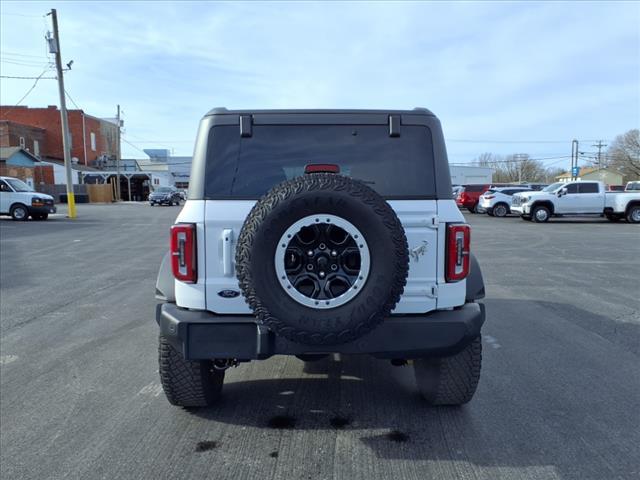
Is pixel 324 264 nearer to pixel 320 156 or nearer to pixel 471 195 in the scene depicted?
pixel 320 156

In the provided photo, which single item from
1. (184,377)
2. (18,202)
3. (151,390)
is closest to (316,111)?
(184,377)

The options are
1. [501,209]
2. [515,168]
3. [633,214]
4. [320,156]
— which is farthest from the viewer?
[515,168]

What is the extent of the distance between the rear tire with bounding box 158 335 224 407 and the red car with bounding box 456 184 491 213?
28395mm

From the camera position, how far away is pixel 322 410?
145 inches

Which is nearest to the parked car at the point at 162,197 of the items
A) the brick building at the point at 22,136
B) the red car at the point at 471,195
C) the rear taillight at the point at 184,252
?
the brick building at the point at 22,136

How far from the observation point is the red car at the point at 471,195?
30166 millimetres

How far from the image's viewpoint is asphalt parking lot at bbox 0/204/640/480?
298 cm

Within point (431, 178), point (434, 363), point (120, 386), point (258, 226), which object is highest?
point (431, 178)

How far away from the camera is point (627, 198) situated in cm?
2297

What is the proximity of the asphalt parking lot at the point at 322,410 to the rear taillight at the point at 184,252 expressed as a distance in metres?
1.10

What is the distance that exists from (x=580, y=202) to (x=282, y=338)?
23.9 m

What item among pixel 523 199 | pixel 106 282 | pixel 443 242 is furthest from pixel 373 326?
pixel 523 199

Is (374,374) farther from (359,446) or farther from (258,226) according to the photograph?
(258,226)

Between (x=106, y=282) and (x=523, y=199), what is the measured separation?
20.5 meters
